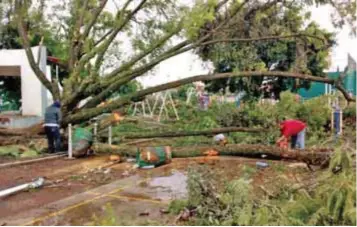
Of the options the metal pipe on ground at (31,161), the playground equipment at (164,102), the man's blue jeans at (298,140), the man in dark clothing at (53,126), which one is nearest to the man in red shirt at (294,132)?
the man's blue jeans at (298,140)

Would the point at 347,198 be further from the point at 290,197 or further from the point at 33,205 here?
the point at 33,205

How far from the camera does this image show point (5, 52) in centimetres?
1908

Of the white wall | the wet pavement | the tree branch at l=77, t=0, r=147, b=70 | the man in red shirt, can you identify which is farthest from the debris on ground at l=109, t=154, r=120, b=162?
the white wall

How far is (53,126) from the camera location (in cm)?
1245

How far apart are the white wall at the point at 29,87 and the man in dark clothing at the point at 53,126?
5746mm

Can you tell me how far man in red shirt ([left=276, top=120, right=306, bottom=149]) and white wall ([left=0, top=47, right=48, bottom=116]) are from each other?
10160mm

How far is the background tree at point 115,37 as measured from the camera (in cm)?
1300

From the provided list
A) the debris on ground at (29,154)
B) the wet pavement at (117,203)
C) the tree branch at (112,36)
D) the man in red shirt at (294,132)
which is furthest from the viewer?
the tree branch at (112,36)

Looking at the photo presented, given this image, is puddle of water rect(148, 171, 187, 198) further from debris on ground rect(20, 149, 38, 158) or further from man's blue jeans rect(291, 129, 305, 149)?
debris on ground rect(20, 149, 38, 158)

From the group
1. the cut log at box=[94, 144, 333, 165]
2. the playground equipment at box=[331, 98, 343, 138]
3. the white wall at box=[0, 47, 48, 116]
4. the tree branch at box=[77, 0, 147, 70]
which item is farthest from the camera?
the white wall at box=[0, 47, 48, 116]

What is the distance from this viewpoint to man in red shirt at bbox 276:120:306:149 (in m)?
11.4

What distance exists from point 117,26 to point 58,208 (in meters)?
8.22

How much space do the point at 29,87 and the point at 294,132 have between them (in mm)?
11032

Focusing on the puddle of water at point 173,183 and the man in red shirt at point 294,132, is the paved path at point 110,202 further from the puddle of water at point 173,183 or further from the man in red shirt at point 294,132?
the man in red shirt at point 294,132
